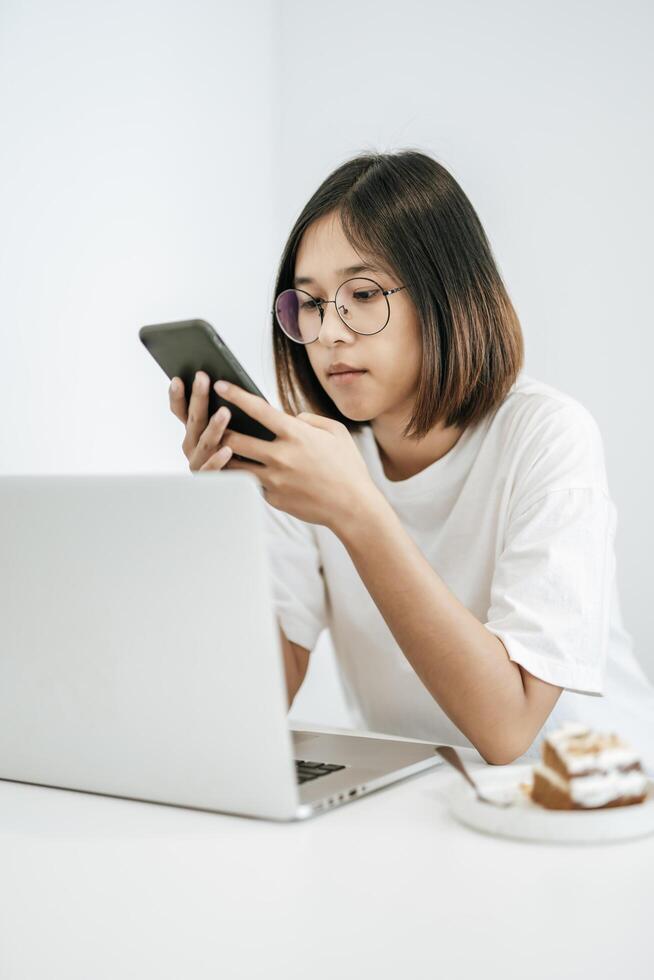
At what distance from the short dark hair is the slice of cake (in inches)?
25.9

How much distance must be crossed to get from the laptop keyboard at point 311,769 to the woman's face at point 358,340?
525 millimetres

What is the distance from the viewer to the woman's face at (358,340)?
1.26 metres

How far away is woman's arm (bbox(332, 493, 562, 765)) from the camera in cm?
97

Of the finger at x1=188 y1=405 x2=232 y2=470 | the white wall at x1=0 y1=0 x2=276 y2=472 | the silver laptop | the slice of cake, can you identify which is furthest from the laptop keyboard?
the white wall at x1=0 y1=0 x2=276 y2=472

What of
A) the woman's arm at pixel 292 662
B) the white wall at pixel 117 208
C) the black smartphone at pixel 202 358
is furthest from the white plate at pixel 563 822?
the white wall at pixel 117 208

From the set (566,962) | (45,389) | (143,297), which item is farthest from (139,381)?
(566,962)

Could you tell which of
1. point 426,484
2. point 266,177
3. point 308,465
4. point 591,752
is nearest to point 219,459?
point 308,465

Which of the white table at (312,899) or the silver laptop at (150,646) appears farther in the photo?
the silver laptop at (150,646)

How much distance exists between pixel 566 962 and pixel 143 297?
1671 millimetres

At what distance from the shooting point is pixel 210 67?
2273 mm

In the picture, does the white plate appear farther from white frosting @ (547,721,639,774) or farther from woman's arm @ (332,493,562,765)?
woman's arm @ (332,493,562,765)

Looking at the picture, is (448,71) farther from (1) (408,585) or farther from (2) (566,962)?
(2) (566,962)

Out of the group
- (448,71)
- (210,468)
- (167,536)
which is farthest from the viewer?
(448,71)

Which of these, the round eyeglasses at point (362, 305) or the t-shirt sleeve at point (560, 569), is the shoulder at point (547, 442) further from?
the round eyeglasses at point (362, 305)
